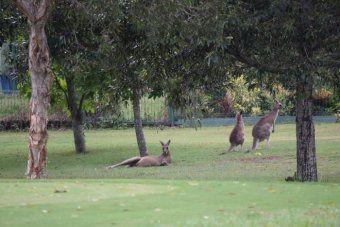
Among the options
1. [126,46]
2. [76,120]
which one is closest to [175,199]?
[126,46]

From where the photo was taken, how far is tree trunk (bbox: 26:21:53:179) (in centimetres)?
1764

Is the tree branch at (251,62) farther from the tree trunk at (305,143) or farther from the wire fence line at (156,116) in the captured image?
the wire fence line at (156,116)

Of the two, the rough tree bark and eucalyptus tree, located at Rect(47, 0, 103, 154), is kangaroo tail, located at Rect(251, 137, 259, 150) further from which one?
the rough tree bark

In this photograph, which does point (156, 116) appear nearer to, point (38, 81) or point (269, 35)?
point (38, 81)

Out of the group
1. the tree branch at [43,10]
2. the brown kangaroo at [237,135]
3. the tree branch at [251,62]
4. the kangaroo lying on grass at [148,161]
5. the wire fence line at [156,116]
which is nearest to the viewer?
the tree branch at [251,62]

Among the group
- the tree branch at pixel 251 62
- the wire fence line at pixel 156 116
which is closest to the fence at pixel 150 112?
the wire fence line at pixel 156 116

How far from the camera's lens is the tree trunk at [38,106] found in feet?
57.9

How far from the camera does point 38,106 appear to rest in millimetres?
17969

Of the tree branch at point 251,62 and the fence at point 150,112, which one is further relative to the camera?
the fence at point 150,112

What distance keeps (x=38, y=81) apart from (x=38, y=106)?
60 centimetres

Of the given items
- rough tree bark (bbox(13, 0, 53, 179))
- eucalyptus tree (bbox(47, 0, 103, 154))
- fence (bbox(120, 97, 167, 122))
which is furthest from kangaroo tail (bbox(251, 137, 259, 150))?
fence (bbox(120, 97, 167, 122))

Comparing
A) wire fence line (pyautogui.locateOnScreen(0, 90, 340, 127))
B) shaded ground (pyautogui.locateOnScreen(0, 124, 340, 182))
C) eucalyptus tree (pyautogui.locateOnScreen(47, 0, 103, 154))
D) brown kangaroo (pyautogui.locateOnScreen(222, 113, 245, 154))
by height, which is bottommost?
shaded ground (pyautogui.locateOnScreen(0, 124, 340, 182))

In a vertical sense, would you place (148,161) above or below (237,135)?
below

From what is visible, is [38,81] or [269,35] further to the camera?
[38,81]
